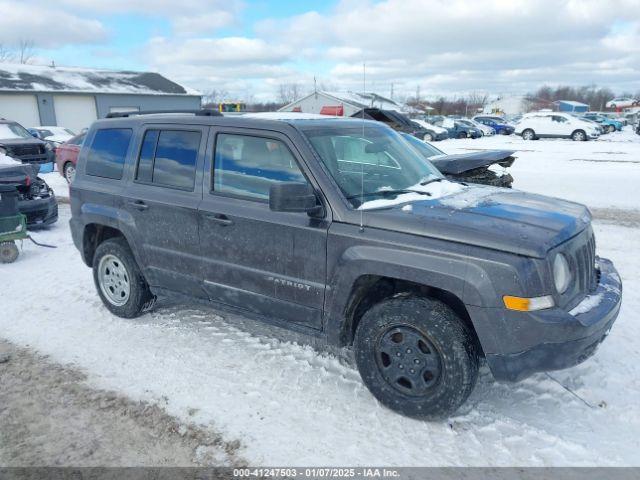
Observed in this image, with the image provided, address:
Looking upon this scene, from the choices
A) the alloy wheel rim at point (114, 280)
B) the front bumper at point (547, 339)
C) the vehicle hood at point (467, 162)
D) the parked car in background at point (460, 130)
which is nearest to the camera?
the front bumper at point (547, 339)

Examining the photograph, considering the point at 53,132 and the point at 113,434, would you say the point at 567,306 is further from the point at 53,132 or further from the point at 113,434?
the point at 53,132

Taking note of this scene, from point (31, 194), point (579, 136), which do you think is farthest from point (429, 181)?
point (579, 136)

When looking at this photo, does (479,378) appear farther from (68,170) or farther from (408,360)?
(68,170)

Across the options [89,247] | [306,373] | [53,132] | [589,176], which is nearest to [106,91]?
[53,132]

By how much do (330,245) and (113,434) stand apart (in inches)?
72.8

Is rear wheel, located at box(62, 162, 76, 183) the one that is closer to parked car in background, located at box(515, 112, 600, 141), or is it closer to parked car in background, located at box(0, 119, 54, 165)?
parked car in background, located at box(0, 119, 54, 165)

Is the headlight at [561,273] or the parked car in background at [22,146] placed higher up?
the headlight at [561,273]

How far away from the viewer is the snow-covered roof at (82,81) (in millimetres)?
31641

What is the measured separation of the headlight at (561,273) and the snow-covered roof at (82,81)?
3410 cm

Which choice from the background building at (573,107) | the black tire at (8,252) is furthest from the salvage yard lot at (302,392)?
the background building at (573,107)

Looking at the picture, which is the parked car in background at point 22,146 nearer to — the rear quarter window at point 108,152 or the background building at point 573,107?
the rear quarter window at point 108,152

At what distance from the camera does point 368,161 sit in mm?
4043

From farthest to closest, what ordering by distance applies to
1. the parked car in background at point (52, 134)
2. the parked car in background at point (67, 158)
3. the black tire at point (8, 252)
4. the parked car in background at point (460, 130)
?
the parked car in background at point (460, 130), the parked car in background at point (52, 134), the parked car in background at point (67, 158), the black tire at point (8, 252)

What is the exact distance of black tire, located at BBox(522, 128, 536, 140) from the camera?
3288cm
